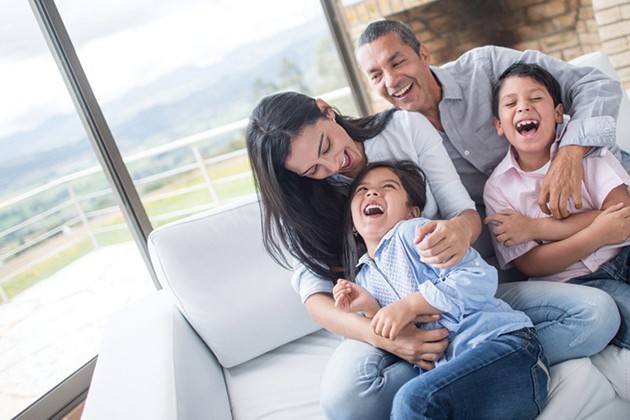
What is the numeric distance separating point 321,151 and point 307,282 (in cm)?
33

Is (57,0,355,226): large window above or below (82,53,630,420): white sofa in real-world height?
above

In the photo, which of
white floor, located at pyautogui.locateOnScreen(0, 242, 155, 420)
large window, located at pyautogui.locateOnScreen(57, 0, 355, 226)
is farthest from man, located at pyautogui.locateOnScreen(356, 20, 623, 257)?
large window, located at pyautogui.locateOnScreen(57, 0, 355, 226)

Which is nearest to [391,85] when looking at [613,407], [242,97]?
[613,407]

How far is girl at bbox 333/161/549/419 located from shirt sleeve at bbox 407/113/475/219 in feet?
0.17

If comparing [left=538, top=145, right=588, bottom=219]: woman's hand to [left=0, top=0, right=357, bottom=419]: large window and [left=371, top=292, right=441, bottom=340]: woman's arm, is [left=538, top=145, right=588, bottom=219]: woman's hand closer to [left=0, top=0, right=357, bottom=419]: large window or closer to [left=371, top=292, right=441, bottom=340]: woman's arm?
[left=371, top=292, right=441, bottom=340]: woman's arm

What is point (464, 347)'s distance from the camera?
1.09m

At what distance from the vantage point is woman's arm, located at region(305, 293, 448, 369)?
1113 mm

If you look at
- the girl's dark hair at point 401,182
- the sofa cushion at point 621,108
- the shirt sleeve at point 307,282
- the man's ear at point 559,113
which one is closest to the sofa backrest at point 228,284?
the shirt sleeve at point 307,282

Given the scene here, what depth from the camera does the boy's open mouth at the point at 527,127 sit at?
1.35m

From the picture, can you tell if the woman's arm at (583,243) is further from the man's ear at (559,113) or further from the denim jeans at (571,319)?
the man's ear at (559,113)

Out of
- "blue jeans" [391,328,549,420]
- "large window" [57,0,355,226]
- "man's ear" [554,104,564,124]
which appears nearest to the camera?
"blue jeans" [391,328,549,420]

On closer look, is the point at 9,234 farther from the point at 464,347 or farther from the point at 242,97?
the point at 242,97

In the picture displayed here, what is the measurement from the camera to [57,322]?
2775mm

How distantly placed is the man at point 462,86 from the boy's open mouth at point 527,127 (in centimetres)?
16
